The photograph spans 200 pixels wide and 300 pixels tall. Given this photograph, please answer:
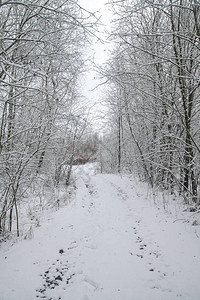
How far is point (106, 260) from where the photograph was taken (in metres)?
2.75

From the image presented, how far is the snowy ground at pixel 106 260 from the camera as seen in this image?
2.12 metres

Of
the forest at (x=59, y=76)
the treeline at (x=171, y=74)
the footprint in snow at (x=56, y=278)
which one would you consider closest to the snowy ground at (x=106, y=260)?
the footprint in snow at (x=56, y=278)

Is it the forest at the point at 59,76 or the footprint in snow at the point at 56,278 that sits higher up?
the forest at the point at 59,76

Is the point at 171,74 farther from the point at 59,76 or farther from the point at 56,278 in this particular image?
the point at 56,278

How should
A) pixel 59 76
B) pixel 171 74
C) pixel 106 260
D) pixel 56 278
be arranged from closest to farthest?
1. pixel 56 278
2. pixel 106 260
3. pixel 171 74
4. pixel 59 76

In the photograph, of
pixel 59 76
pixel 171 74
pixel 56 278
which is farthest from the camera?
pixel 59 76

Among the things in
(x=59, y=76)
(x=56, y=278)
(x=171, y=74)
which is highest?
(x=59, y=76)

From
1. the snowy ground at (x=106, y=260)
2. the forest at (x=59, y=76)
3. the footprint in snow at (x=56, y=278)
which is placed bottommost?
the footprint in snow at (x=56, y=278)

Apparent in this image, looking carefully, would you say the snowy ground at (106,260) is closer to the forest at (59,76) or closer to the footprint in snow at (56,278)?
the footprint in snow at (56,278)

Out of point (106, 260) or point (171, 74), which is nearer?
point (106, 260)

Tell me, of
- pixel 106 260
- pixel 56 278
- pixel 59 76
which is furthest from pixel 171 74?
pixel 56 278

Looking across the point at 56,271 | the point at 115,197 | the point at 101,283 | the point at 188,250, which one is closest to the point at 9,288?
the point at 56,271

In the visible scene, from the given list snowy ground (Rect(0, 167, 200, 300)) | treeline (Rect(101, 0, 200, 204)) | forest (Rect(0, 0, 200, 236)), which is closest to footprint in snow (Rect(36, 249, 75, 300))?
snowy ground (Rect(0, 167, 200, 300))

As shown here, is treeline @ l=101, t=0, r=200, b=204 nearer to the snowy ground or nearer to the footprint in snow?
the snowy ground
